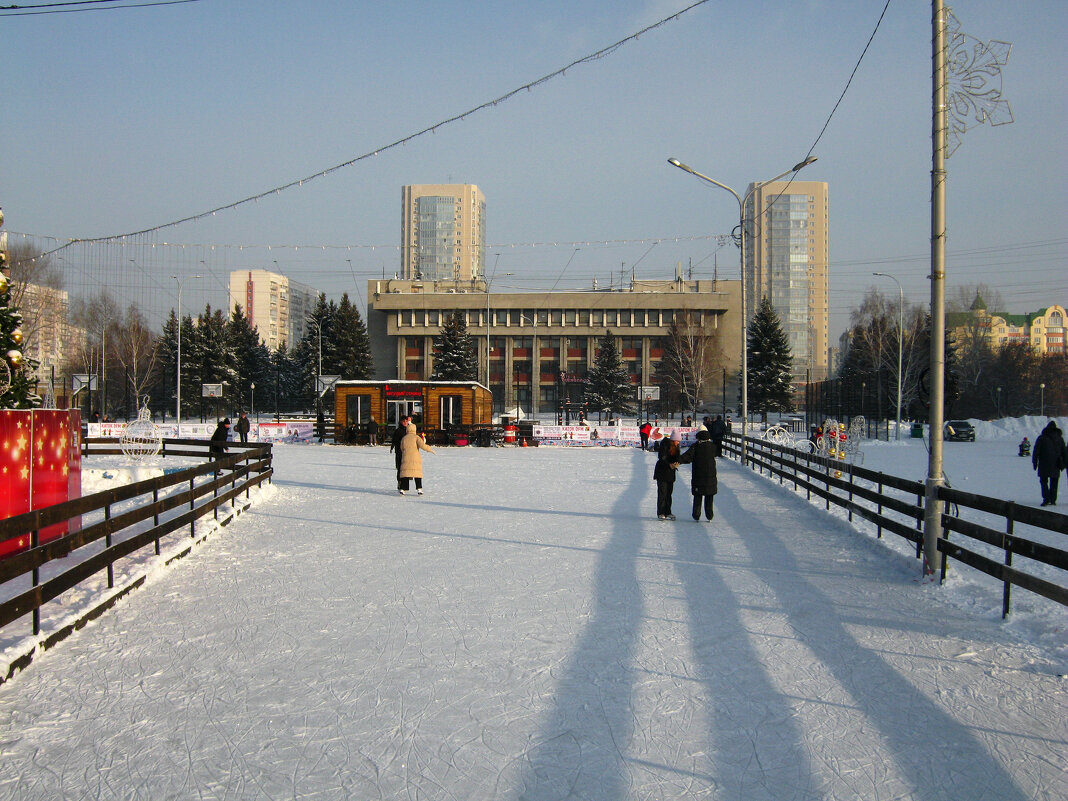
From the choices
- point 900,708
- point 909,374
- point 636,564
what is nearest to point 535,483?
point 636,564

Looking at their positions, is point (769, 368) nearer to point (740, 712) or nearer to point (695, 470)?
point (695, 470)

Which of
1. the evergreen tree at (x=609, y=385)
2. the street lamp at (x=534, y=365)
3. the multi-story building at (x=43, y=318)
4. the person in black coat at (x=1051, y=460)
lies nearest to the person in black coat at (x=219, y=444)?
the person in black coat at (x=1051, y=460)

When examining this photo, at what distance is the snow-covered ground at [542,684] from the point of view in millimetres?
3871

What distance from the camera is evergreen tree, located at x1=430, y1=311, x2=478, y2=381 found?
74.2m

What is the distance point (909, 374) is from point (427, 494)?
57.1m

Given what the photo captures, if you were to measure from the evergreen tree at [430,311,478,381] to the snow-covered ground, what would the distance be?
211 ft

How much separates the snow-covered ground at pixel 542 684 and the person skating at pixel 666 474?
9.99 ft

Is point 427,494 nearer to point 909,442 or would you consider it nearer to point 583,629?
point 583,629

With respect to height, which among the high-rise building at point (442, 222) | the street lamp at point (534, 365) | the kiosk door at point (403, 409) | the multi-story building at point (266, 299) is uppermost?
the high-rise building at point (442, 222)

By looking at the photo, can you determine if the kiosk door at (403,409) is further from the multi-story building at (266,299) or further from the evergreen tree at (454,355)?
the multi-story building at (266,299)

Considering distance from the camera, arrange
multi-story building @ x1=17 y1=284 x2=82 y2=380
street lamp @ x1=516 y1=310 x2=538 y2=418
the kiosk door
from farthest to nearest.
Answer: street lamp @ x1=516 y1=310 x2=538 y2=418, multi-story building @ x1=17 y1=284 x2=82 y2=380, the kiosk door

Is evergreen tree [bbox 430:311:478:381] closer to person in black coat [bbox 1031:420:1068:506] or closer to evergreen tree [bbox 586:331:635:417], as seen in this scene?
evergreen tree [bbox 586:331:635:417]

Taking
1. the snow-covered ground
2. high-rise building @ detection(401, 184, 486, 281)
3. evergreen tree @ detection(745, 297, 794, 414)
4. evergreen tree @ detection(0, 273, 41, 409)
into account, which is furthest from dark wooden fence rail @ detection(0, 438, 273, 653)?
high-rise building @ detection(401, 184, 486, 281)

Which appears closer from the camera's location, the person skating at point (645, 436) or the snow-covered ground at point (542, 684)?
the snow-covered ground at point (542, 684)
